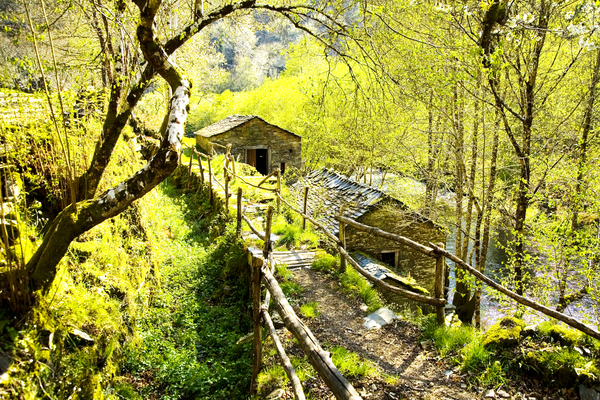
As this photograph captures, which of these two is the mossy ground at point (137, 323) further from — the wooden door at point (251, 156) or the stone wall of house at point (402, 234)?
the wooden door at point (251, 156)

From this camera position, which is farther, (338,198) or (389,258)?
(338,198)

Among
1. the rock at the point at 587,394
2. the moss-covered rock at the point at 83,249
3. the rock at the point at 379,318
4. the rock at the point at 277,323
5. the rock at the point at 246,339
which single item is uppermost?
the moss-covered rock at the point at 83,249

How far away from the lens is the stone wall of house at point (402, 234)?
10.8m

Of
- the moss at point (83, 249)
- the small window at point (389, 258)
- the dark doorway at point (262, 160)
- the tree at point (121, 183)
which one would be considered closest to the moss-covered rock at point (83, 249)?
the moss at point (83, 249)

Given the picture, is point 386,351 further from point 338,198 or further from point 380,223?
point 338,198

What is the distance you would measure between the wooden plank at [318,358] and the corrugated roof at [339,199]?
687cm

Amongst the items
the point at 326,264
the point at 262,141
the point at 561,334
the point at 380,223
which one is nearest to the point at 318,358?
the point at 561,334

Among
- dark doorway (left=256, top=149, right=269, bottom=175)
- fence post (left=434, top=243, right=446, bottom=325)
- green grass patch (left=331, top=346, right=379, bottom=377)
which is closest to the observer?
green grass patch (left=331, top=346, right=379, bottom=377)

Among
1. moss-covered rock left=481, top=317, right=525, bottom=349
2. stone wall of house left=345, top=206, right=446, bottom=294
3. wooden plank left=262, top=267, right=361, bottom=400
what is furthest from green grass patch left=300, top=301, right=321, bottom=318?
stone wall of house left=345, top=206, right=446, bottom=294

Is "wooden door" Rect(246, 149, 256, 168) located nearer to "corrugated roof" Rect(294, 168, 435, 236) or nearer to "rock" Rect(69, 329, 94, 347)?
"corrugated roof" Rect(294, 168, 435, 236)

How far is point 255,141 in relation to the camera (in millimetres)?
20938

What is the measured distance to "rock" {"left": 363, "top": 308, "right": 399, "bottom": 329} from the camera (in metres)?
5.02

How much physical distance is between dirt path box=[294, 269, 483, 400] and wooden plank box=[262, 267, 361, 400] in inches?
40.9

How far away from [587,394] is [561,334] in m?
0.75
